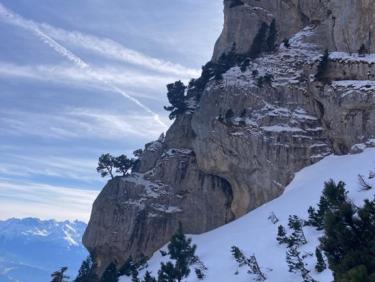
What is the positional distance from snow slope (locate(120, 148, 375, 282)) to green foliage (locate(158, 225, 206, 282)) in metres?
1.65

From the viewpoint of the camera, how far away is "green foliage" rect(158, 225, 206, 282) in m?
47.2

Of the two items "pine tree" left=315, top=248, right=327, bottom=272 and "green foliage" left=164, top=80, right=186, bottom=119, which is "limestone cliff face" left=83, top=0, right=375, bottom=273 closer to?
"green foliage" left=164, top=80, right=186, bottom=119

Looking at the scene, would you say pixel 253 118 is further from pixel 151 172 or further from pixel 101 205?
Result: pixel 101 205

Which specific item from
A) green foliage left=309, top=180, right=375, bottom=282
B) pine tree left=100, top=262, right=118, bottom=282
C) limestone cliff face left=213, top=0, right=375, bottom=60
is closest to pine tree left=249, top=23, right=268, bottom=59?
limestone cliff face left=213, top=0, right=375, bottom=60

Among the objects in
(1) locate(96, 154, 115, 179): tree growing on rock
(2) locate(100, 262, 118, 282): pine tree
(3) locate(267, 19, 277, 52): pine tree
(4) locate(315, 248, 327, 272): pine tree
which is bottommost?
(2) locate(100, 262, 118, 282): pine tree

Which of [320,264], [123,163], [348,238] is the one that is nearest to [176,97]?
[123,163]

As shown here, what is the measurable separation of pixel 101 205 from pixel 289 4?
49479mm

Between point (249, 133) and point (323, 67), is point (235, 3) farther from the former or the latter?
point (249, 133)

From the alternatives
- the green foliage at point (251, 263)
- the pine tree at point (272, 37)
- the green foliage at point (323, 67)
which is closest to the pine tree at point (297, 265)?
the green foliage at point (251, 263)

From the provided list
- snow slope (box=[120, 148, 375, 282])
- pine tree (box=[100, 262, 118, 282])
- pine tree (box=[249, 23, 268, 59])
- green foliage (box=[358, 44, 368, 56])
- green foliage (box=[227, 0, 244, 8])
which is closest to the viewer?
snow slope (box=[120, 148, 375, 282])

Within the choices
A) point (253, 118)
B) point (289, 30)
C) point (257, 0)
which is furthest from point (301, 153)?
point (257, 0)

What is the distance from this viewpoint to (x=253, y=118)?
73.8m

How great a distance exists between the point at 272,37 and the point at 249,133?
20540mm

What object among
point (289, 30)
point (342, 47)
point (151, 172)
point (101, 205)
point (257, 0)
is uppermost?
point (257, 0)
